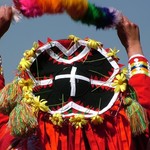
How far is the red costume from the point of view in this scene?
2.33 m

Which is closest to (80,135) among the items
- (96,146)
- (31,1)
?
(96,146)

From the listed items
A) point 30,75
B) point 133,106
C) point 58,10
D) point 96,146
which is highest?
point 58,10

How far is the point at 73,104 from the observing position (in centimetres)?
238

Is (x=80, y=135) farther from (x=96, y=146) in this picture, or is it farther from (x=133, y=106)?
(x=133, y=106)

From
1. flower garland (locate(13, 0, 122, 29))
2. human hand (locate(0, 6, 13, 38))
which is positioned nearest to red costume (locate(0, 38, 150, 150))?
flower garland (locate(13, 0, 122, 29))

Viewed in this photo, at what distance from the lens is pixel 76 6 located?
246 cm

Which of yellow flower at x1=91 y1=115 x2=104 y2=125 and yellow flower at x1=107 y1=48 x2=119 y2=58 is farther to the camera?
yellow flower at x1=107 y1=48 x2=119 y2=58

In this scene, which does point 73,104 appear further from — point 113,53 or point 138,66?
point 138,66

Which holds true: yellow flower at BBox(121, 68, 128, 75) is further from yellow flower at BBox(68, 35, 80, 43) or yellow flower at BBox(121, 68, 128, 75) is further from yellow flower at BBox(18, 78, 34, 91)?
yellow flower at BBox(18, 78, 34, 91)

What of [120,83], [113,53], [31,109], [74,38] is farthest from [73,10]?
[31,109]

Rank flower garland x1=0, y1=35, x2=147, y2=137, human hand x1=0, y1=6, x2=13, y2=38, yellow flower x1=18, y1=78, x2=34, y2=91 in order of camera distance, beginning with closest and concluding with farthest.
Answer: flower garland x1=0, y1=35, x2=147, y2=137 < yellow flower x1=18, y1=78, x2=34, y2=91 < human hand x1=0, y1=6, x2=13, y2=38

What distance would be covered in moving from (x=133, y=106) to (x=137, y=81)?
239mm

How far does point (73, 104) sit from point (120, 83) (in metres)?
0.23

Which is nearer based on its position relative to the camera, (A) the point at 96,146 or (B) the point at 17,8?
(A) the point at 96,146
